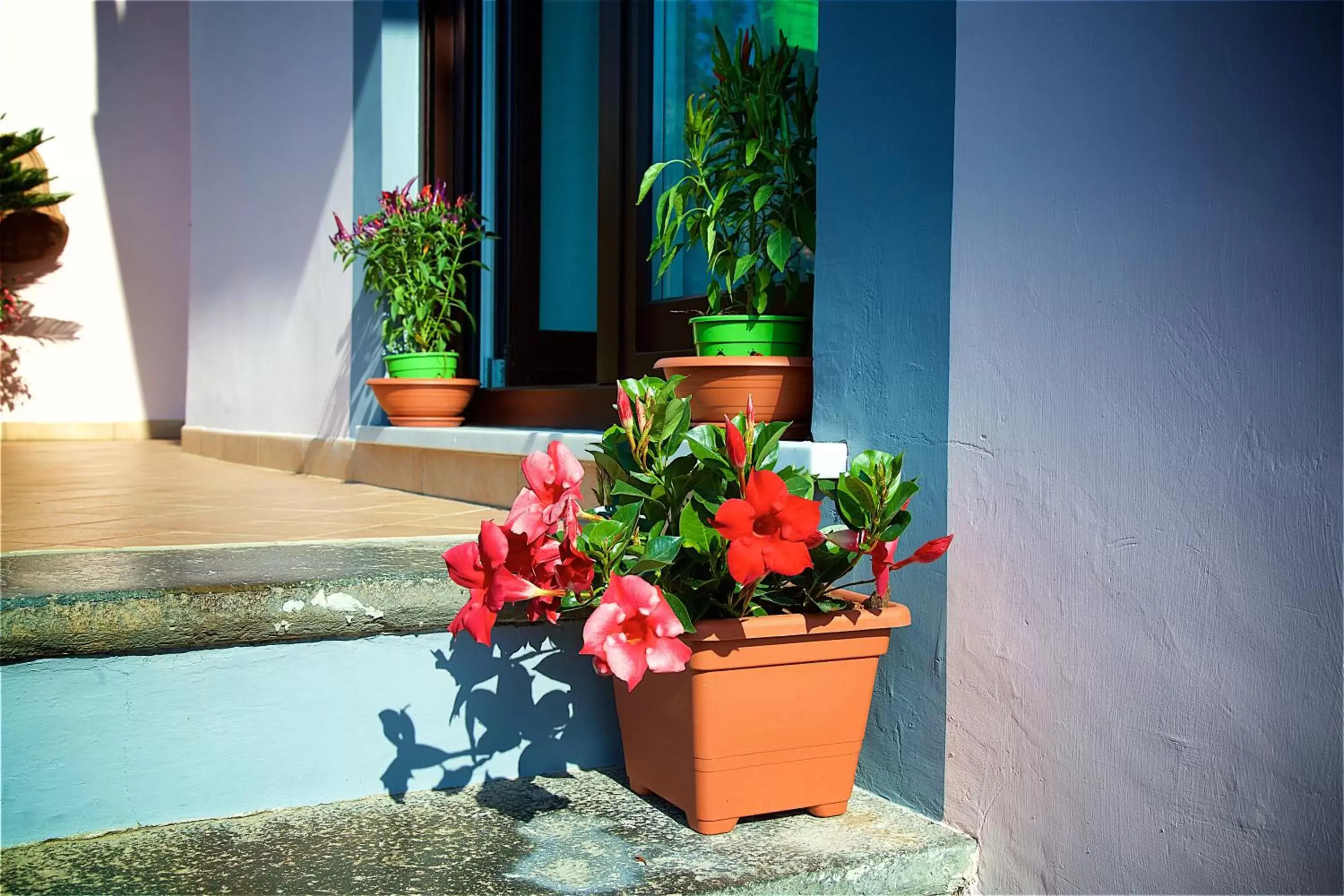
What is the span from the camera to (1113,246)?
4.16ft

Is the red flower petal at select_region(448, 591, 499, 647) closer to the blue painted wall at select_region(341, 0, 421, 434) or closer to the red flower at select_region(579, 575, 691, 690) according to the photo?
the red flower at select_region(579, 575, 691, 690)

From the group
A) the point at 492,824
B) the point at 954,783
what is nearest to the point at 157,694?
the point at 492,824

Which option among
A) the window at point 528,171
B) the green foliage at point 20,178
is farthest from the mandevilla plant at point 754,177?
the green foliage at point 20,178

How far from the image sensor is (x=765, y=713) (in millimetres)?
1358

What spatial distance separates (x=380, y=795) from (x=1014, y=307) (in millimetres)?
1068

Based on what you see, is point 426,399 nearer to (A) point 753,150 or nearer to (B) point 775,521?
(A) point 753,150

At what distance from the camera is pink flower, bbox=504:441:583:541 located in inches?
50.3

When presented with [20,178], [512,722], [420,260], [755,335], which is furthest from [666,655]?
[20,178]

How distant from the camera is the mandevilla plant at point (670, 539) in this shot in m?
1.18

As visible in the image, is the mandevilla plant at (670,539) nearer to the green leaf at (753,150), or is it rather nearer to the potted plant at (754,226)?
the potted plant at (754,226)

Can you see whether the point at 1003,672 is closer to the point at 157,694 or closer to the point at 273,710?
the point at 273,710

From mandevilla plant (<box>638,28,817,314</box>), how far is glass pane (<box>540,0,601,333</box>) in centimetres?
152

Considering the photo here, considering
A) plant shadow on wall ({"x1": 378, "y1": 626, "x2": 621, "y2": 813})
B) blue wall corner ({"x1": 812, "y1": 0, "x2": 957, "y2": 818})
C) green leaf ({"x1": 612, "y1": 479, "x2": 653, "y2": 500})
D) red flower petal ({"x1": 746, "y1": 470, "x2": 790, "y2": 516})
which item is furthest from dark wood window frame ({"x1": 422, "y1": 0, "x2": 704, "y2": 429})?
red flower petal ({"x1": 746, "y1": 470, "x2": 790, "y2": 516})

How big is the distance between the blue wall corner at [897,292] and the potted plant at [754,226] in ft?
0.53
